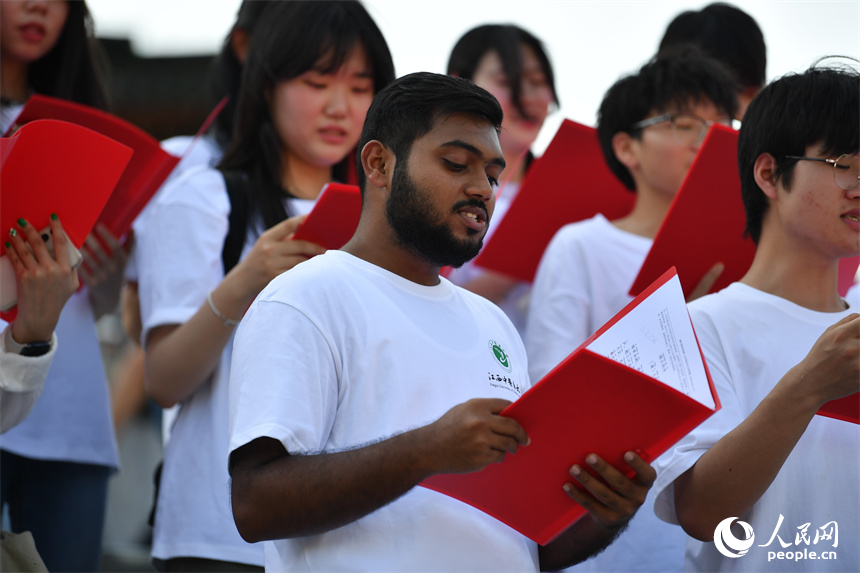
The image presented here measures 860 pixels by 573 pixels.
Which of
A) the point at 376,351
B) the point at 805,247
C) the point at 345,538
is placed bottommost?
the point at 345,538

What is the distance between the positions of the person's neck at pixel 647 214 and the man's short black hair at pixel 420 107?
1.19 metres

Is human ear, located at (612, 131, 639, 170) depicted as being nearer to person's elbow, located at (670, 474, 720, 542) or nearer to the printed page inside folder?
person's elbow, located at (670, 474, 720, 542)

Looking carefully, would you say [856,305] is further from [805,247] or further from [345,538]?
[345,538]

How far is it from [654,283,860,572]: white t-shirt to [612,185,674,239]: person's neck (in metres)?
0.86

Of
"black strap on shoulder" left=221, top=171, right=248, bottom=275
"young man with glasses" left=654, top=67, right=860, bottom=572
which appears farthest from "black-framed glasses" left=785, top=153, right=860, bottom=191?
"black strap on shoulder" left=221, top=171, right=248, bottom=275

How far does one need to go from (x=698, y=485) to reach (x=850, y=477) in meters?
0.35

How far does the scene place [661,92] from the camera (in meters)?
3.12

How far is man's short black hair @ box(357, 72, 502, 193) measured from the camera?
73.8 inches

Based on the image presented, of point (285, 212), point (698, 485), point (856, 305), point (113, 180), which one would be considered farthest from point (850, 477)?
point (113, 180)

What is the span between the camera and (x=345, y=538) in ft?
5.36

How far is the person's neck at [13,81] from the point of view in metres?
2.90

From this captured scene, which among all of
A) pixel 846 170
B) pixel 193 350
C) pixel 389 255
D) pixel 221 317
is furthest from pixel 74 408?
pixel 846 170

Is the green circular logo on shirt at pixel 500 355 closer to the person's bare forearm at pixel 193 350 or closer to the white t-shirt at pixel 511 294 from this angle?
the person's bare forearm at pixel 193 350

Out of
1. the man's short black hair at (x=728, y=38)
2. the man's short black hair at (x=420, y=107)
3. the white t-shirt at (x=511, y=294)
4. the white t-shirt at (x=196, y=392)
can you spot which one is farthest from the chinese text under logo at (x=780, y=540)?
the man's short black hair at (x=728, y=38)
